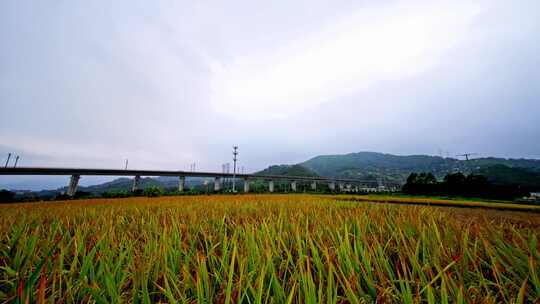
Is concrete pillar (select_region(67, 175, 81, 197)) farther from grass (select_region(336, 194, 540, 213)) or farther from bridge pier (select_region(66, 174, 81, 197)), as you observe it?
grass (select_region(336, 194, 540, 213))

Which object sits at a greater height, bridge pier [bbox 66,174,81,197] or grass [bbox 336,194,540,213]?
bridge pier [bbox 66,174,81,197]

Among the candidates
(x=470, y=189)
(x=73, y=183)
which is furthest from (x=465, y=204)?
(x=73, y=183)

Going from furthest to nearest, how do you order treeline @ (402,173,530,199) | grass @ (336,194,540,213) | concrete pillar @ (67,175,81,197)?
concrete pillar @ (67,175,81,197) < treeline @ (402,173,530,199) < grass @ (336,194,540,213)

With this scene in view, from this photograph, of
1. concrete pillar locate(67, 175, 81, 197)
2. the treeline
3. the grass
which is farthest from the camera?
concrete pillar locate(67, 175, 81, 197)

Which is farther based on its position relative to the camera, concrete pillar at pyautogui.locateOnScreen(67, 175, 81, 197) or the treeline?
concrete pillar at pyautogui.locateOnScreen(67, 175, 81, 197)

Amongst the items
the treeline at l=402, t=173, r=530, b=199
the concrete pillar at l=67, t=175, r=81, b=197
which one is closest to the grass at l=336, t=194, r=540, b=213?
the treeline at l=402, t=173, r=530, b=199

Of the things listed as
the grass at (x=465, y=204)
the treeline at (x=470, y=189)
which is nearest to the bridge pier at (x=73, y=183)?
the grass at (x=465, y=204)

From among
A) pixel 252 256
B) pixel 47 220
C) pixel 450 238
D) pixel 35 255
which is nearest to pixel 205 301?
pixel 252 256

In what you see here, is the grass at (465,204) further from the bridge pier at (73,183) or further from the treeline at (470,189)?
the bridge pier at (73,183)

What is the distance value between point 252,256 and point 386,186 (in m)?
114

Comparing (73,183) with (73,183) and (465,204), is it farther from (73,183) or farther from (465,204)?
(465,204)

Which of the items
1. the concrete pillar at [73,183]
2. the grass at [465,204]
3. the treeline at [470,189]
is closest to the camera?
the grass at [465,204]

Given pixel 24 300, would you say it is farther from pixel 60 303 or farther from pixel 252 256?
pixel 252 256

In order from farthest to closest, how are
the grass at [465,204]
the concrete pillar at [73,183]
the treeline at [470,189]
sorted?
1. the concrete pillar at [73,183]
2. the treeline at [470,189]
3. the grass at [465,204]
